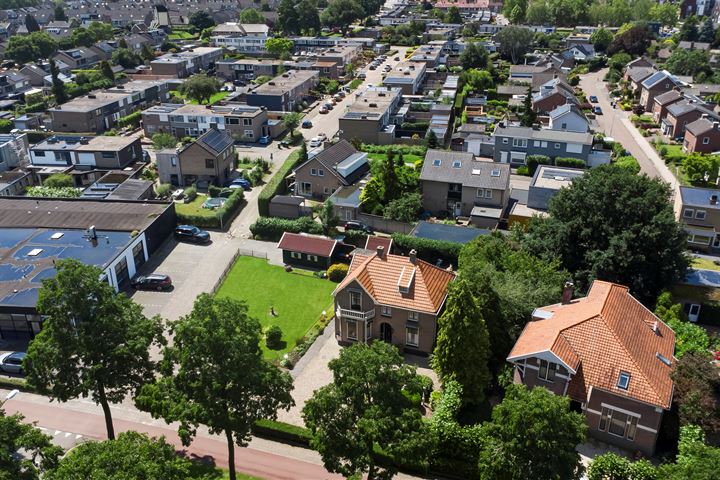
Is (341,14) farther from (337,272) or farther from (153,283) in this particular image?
(153,283)

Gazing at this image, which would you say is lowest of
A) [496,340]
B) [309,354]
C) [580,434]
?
[309,354]

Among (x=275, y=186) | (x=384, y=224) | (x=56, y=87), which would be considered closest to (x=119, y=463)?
(x=384, y=224)

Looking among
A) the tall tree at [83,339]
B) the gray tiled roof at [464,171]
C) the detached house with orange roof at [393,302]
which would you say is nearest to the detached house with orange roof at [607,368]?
the detached house with orange roof at [393,302]

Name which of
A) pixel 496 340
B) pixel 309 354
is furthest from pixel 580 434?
pixel 309 354

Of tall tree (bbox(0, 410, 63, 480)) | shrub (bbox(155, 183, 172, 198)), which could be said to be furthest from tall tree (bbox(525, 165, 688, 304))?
shrub (bbox(155, 183, 172, 198))

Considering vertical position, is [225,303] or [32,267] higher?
[225,303]

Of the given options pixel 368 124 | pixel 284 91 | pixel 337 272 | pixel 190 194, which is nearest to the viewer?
pixel 337 272

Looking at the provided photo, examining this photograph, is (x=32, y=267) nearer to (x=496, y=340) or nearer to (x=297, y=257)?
(x=297, y=257)
